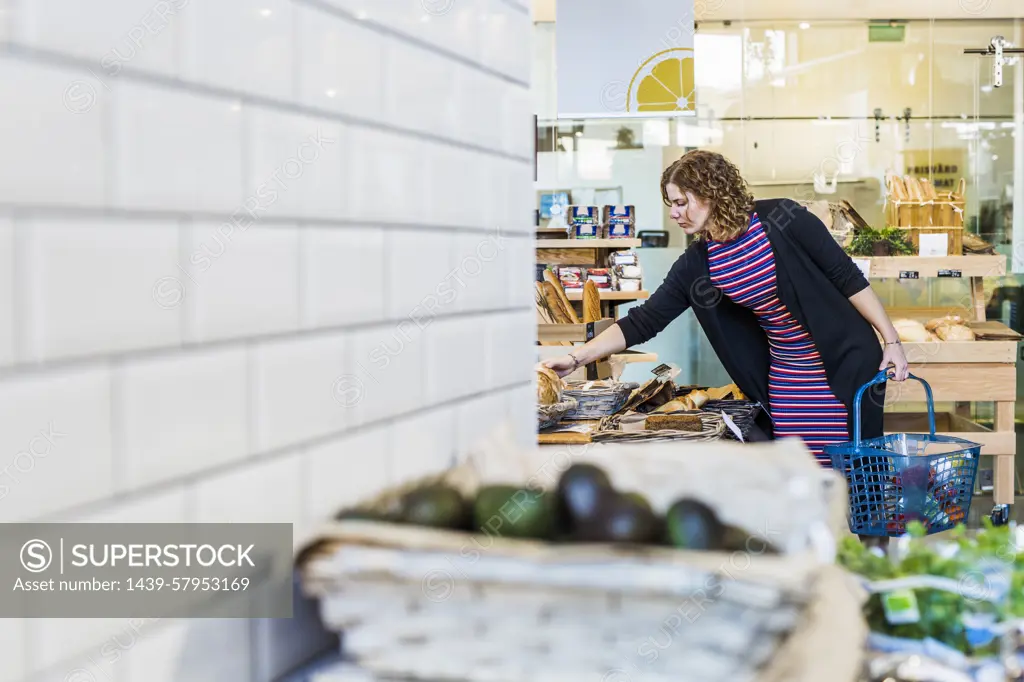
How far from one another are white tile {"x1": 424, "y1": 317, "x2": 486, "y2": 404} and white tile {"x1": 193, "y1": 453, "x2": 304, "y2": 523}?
0.93 feet

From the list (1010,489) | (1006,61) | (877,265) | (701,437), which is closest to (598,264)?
(877,265)

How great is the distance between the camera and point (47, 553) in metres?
0.70

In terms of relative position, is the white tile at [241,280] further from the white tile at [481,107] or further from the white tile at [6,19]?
the white tile at [481,107]

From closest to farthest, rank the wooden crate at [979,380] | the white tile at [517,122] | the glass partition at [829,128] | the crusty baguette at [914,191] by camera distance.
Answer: the white tile at [517,122]
the wooden crate at [979,380]
the crusty baguette at [914,191]
the glass partition at [829,128]

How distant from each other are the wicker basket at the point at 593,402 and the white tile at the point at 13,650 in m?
1.92

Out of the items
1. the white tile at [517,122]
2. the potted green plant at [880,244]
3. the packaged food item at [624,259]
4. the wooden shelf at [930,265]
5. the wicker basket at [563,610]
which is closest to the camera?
the wicker basket at [563,610]

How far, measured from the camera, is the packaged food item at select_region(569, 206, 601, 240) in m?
5.72

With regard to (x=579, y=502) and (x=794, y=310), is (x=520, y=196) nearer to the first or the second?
(x=579, y=502)

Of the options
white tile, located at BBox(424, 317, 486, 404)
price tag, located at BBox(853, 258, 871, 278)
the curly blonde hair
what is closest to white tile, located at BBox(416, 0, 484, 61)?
white tile, located at BBox(424, 317, 486, 404)

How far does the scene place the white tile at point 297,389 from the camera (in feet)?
2.97

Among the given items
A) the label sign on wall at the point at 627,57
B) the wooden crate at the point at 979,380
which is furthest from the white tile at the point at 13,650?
the wooden crate at the point at 979,380

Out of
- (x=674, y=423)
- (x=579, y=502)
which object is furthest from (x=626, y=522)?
(x=674, y=423)

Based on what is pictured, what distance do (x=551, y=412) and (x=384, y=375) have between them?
Answer: 48.6 inches

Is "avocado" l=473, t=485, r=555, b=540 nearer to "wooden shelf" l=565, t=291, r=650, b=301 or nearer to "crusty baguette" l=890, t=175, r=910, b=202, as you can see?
"wooden shelf" l=565, t=291, r=650, b=301
